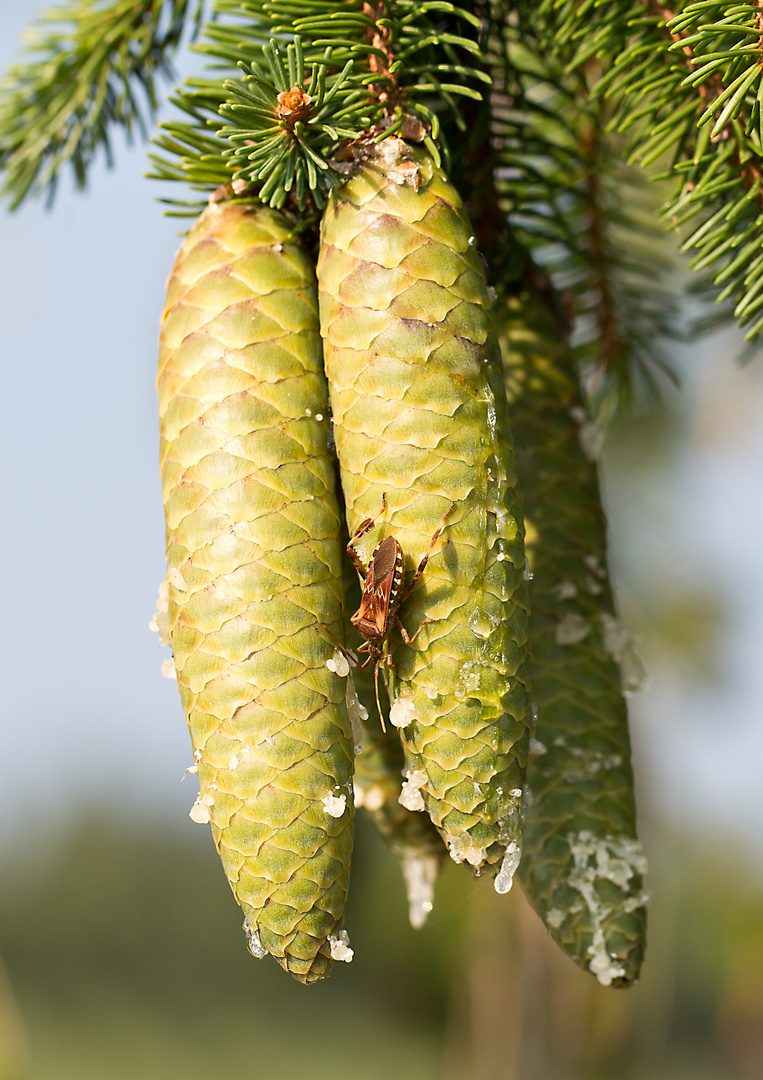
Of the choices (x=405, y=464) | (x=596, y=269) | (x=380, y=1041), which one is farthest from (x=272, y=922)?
(x=380, y=1041)

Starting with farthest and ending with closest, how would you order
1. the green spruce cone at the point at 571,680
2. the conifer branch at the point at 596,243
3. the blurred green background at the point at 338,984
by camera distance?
the blurred green background at the point at 338,984, the conifer branch at the point at 596,243, the green spruce cone at the point at 571,680

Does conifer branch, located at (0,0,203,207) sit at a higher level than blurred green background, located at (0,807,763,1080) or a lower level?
higher

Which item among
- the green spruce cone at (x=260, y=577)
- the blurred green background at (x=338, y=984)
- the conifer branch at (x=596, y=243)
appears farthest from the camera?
the blurred green background at (x=338, y=984)

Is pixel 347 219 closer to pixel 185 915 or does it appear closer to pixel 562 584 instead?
pixel 562 584

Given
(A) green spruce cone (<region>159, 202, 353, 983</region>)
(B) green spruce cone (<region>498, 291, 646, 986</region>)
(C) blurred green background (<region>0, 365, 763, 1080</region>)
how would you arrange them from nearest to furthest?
(A) green spruce cone (<region>159, 202, 353, 983</region>)
(B) green spruce cone (<region>498, 291, 646, 986</region>)
(C) blurred green background (<region>0, 365, 763, 1080</region>)

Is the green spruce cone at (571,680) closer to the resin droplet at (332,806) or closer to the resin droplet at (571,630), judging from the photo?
the resin droplet at (571,630)

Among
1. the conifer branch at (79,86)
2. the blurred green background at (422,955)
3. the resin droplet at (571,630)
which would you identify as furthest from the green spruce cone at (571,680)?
the blurred green background at (422,955)

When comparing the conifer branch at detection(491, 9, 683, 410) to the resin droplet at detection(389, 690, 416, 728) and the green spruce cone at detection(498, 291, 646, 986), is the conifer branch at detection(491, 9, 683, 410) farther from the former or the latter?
the resin droplet at detection(389, 690, 416, 728)

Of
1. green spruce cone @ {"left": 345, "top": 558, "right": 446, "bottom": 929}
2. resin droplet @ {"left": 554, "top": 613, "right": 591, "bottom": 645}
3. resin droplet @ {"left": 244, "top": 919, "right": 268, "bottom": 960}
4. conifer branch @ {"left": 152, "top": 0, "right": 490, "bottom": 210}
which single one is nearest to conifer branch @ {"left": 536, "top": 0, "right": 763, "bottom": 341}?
conifer branch @ {"left": 152, "top": 0, "right": 490, "bottom": 210}
